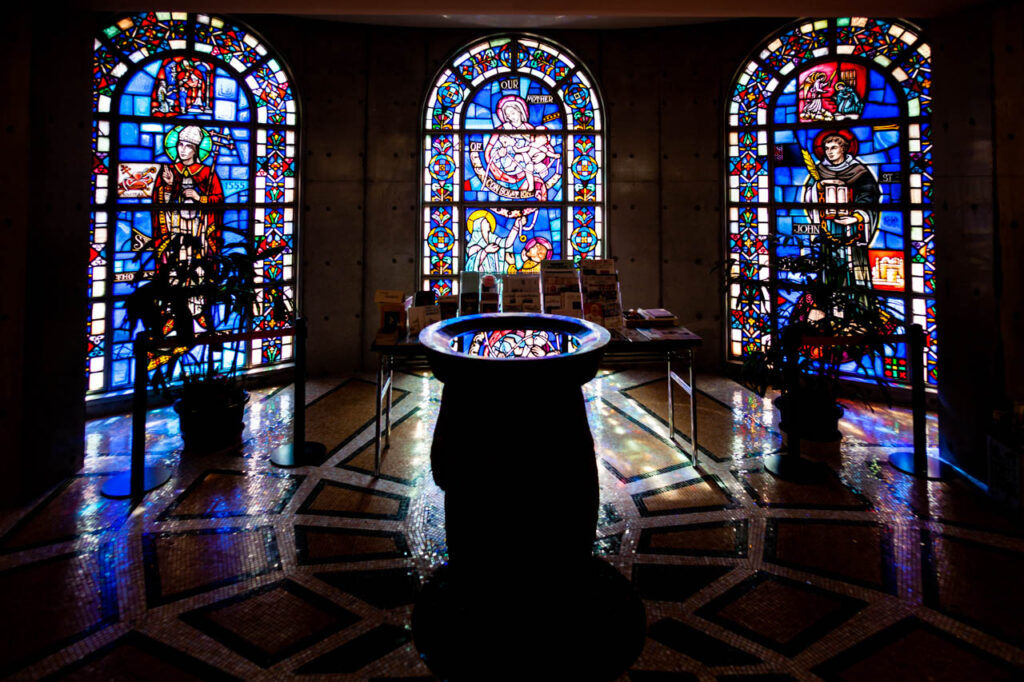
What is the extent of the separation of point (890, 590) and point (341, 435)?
3245mm

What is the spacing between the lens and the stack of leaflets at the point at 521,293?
321 cm

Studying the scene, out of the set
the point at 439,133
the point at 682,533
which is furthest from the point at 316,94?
the point at 682,533

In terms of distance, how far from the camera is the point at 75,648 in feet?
5.89

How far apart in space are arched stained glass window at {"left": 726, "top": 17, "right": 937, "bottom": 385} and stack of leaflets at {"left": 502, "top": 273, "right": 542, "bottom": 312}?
2.18 metres

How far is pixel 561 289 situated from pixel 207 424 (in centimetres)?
251

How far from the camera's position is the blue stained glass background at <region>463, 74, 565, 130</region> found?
5.61 metres

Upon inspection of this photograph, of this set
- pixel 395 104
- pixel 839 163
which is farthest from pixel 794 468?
pixel 395 104

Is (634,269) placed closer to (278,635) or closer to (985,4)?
(985,4)

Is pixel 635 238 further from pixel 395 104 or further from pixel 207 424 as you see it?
pixel 207 424

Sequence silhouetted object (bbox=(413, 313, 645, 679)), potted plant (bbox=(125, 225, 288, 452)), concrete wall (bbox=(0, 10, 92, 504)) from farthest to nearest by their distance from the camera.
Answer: potted plant (bbox=(125, 225, 288, 452)) → concrete wall (bbox=(0, 10, 92, 504)) → silhouetted object (bbox=(413, 313, 645, 679))

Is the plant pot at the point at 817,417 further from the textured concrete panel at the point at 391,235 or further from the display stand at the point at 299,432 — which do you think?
the textured concrete panel at the point at 391,235

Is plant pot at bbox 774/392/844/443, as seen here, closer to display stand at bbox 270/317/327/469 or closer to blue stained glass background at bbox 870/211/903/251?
blue stained glass background at bbox 870/211/903/251

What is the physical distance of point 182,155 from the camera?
4.83 meters

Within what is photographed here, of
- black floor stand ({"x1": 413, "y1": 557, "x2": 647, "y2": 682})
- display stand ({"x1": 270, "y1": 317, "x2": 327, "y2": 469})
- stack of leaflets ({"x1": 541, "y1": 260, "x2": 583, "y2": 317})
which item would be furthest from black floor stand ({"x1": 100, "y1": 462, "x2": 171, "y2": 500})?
stack of leaflets ({"x1": 541, "y1": 260, "x2": 583, "y2": 317})
